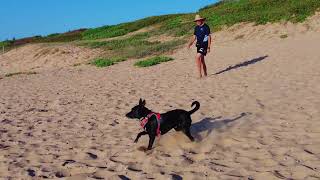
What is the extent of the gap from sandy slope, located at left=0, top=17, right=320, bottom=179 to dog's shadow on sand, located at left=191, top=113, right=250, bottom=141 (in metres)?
0.02

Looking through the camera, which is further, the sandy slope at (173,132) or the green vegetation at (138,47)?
the green vegetation at (138,47)

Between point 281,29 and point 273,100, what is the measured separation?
53.7 feet

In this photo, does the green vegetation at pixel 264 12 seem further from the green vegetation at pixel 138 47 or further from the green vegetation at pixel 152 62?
the green vegetation at pixel 152 62

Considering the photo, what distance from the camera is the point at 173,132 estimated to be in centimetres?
885

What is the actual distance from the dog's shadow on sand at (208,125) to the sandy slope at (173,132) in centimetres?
2

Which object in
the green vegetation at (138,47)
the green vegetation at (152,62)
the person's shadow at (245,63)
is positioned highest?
the green vegetation at (138,47)

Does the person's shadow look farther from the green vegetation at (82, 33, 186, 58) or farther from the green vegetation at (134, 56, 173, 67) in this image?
the green vegetation at (82, 33, 186, 58)

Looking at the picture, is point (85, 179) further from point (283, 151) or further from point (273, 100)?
point (273, 100)

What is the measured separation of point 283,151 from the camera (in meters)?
7.68

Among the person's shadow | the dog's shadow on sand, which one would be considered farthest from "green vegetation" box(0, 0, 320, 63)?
the dog's shadow on sand

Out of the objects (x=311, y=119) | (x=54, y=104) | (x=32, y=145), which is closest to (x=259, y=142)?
(x=311, y=119)

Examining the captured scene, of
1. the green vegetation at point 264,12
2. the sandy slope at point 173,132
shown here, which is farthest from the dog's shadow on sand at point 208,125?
the green vegetation at point 264,12

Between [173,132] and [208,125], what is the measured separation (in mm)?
1010

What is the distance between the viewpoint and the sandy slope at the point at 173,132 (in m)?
7.19
